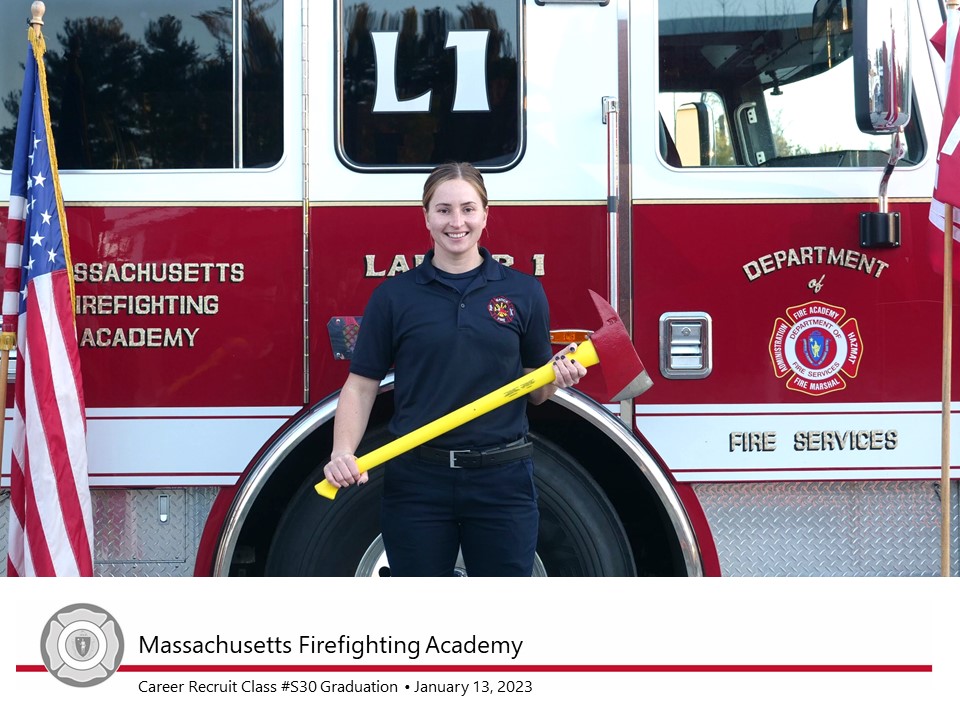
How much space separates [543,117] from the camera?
3.16m

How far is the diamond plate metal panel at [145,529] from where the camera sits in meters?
3.19

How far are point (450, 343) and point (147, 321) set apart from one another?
1091mm

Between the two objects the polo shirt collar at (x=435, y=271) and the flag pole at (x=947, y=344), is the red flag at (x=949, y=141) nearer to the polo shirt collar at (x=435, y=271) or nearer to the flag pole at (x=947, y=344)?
the flag pole at (x=947, y=344)

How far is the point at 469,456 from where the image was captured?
2625 mm

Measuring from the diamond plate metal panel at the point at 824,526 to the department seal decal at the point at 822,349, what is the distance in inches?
12.7

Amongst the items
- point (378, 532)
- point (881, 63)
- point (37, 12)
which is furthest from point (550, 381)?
point (37, 12)

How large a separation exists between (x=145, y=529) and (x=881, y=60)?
2.56 meters

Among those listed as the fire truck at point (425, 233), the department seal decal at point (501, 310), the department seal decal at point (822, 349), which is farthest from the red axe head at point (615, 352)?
the department seal decal at point (822, 349)

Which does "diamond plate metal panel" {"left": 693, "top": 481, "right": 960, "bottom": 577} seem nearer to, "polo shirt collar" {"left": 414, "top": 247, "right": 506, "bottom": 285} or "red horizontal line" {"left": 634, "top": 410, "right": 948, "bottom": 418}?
"red horizontal line" {"left": 634, "top": 410, "right": 948, "bottom": 418}

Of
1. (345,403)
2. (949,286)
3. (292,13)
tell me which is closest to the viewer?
(345,403)
